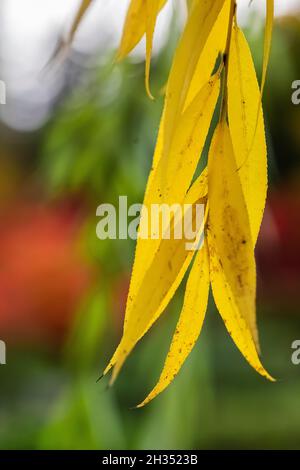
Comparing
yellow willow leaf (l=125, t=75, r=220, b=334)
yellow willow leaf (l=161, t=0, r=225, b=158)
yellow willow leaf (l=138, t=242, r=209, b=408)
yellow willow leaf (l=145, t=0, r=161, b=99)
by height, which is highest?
yellow willow leaf (l=145, t=0, r=161, b=99)

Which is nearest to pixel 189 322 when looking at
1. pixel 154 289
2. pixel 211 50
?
pixel 154 289

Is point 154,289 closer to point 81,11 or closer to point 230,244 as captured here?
point 230,244

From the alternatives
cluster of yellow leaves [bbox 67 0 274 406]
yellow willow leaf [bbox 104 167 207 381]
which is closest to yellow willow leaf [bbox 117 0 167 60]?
cluster of yellow leaves [bbox 67 0 274 406]

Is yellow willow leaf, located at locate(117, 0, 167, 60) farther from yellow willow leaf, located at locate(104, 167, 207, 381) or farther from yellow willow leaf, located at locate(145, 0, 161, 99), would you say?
yellow willow leaf, located at locate(104, 167, 207, 381)

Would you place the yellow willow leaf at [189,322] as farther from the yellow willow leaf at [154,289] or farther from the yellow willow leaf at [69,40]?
the yellow willow leaf at [69,40]

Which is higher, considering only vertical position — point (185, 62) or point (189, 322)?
point (185, 62)

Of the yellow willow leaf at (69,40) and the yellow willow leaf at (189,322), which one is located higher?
the yellow willow leaf at (69,40)

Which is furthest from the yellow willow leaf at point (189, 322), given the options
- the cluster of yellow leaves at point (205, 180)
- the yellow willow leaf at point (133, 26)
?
the yellow willow leaf at point (133, 26)
